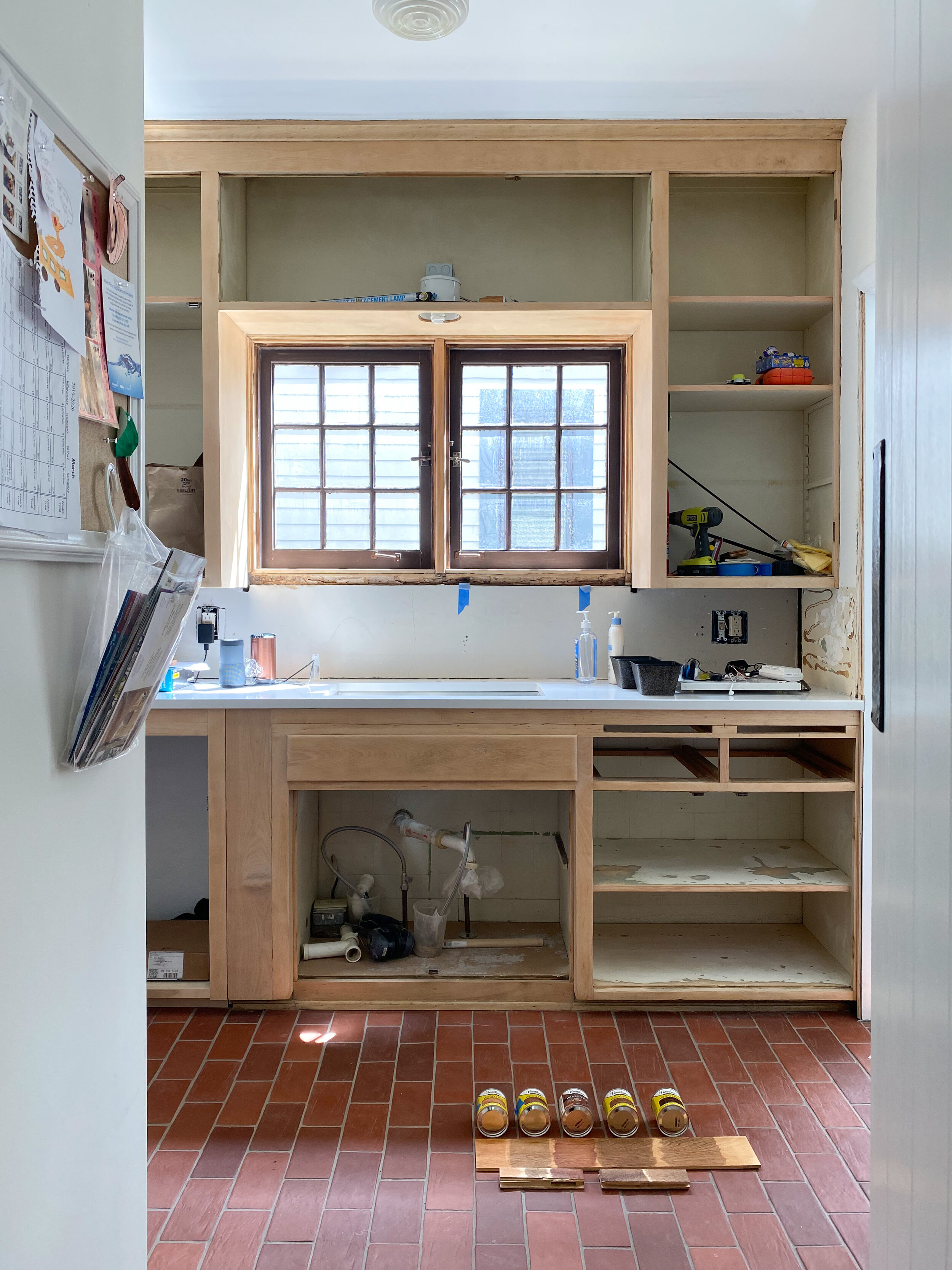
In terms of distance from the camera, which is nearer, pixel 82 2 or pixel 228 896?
pixel 82 2

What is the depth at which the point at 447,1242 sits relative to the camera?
1853mm

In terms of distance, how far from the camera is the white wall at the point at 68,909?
1.01 meters

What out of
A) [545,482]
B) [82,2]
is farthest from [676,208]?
[82,2]

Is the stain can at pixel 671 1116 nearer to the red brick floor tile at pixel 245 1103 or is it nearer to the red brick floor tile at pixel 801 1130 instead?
the red brick floor tile at pixel 801 1130

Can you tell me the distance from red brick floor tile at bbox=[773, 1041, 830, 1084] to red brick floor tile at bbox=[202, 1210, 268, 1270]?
1.49 meters

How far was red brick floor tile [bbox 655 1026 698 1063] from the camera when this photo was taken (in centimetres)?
258

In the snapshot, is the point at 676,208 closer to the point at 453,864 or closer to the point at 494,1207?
the point at 453,864

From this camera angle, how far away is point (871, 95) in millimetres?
2783

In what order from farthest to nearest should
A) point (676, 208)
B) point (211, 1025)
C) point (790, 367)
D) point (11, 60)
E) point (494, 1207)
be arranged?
point (676, 208)
point (790, 367)
point (211, 1025)
point (494, 1207)
point (11, 60)

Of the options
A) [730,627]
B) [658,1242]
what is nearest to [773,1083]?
[658,1242]

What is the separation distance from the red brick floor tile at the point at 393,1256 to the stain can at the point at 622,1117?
1.88 ft

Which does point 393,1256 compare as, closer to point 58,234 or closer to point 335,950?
point 335,950

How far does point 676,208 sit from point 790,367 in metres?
0.84

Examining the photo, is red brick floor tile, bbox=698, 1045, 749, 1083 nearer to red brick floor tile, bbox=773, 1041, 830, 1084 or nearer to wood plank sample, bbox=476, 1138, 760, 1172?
red brick floor tile, bbox=773, 1041, 830, 1084
